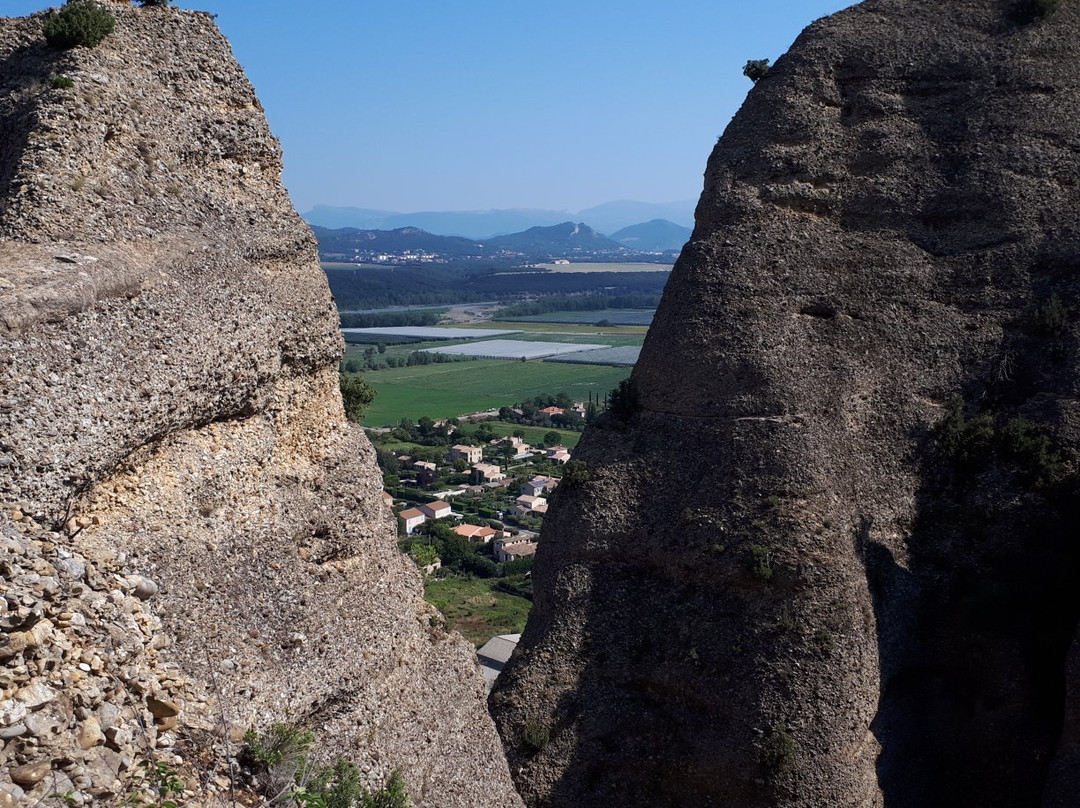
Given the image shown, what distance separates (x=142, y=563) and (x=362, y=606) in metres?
3.91

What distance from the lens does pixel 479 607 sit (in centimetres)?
5666

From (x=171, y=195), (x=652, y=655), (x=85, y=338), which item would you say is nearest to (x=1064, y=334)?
(x=652, y=655)

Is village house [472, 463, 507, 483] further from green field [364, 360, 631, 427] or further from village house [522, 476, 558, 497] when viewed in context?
green field [364, 360, 631, 427]

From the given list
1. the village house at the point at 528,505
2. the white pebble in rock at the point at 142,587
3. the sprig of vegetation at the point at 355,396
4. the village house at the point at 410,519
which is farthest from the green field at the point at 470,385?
the white pebble in rock at the point at 142,587

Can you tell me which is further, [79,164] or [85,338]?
[79,164]

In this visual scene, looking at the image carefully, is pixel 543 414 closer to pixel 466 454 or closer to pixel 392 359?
pixel 466 454

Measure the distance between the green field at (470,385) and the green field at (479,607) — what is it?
4752 centimetres

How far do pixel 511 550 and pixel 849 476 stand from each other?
131 ft

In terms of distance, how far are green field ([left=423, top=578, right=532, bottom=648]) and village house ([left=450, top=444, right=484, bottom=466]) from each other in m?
33.6

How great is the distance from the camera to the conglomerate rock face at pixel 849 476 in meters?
24.2

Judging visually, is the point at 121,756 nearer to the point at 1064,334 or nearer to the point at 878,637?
the point at 878,637

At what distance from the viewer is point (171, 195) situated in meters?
14.2

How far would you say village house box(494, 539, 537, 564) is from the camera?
64125 millimetres

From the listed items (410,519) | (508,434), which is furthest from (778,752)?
(508,434)
